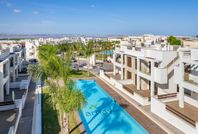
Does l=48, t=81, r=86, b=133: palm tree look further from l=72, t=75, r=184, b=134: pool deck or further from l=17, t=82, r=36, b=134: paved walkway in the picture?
l=17, t=82, r=36, b=134: paved walkway

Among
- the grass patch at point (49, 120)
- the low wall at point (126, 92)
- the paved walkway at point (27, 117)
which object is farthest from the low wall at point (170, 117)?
the paved walkway at point (27, 117)

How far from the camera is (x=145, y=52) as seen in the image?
24.2 metres

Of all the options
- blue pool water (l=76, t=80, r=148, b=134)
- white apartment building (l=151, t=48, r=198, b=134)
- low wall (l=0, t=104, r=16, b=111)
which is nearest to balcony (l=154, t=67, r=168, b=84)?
white apartment building (l=151, t=48, r=198, b=134)

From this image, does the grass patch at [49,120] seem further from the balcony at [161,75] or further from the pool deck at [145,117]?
the balcony at [161,75]

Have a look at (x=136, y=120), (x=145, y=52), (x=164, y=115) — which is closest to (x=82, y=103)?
(x=136, y=120)

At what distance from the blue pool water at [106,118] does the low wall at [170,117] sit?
91.8 inches

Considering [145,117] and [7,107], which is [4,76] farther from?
[145,117]

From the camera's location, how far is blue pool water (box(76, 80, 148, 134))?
56.2 ft

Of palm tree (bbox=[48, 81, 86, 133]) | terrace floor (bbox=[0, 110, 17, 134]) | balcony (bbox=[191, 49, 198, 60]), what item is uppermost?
balcony (bbox=[191, 49, 198, 60])

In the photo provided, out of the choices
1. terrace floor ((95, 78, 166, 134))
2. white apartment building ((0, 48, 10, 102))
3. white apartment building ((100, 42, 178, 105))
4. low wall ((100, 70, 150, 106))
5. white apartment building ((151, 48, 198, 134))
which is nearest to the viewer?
white apartment building ((151, 48, 198, 134))

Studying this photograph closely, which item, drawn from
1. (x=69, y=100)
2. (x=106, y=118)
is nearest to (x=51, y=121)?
(x=106, y=118)

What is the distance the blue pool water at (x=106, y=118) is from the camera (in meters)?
17.1

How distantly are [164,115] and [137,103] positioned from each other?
494 cm

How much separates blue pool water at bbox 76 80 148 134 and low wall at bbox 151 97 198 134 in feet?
7.65
